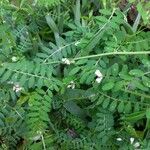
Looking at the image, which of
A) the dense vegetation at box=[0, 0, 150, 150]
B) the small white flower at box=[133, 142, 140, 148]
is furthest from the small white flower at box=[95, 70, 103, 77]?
the small white flower at box=[133, 142, 140, 148]

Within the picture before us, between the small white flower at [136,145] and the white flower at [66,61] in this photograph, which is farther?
the white flower at [66,61]

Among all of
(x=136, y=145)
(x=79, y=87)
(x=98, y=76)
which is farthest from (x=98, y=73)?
(x=136, y=145)

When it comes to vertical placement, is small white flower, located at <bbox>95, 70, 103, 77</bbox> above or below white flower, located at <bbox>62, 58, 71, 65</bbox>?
below

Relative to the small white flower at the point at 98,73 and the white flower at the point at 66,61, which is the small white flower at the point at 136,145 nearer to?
the small white flower at the point at 98,73

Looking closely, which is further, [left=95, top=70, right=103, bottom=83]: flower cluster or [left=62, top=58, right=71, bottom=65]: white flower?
[left=62, top=58, right=71, bottom=65]: white flower

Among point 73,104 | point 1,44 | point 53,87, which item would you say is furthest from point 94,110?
point 1,44

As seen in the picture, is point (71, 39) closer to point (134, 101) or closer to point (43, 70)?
point (43, 70)

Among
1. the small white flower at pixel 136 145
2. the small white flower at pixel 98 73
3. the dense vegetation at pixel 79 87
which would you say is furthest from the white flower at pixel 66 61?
the small white flower at pixel 136 145

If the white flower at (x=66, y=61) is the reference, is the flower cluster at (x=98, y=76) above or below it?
below

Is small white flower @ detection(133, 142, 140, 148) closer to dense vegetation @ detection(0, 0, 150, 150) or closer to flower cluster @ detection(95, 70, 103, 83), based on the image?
dense vegetation @ detection(0, 0, 150, 150)
